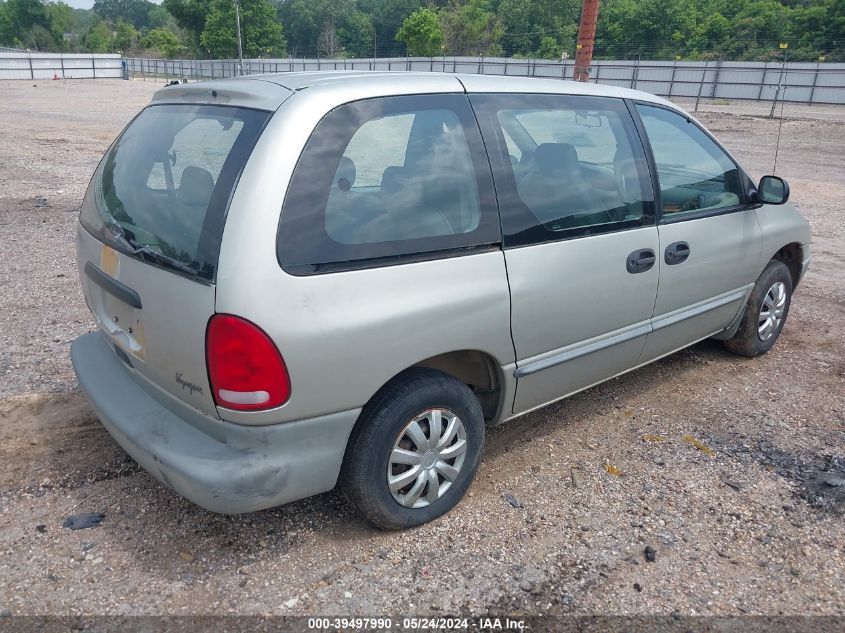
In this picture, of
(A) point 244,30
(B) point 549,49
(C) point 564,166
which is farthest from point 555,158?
(A) point 244,30

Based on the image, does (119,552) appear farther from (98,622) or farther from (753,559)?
(753,559)

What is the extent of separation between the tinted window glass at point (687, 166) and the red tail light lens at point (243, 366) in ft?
7.92

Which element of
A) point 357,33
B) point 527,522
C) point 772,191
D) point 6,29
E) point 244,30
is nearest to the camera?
point 527,522

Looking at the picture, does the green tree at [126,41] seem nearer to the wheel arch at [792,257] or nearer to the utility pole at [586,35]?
the utility pole at [586,35]

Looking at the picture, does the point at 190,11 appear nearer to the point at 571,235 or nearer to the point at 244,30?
the point at 244,30

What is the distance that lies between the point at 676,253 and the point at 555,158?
0.96m

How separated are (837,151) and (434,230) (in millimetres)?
19302

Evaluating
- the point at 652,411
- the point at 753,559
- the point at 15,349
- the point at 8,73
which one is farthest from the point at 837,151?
the point at 8,73

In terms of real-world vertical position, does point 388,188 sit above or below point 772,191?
above

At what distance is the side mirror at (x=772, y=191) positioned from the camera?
13.7 feet

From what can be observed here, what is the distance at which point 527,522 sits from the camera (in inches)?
118

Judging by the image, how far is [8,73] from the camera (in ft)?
159

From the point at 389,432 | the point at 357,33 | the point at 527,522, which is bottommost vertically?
the point at 527,522

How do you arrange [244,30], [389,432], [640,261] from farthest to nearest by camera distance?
[244,30], [640,261], [389,432]
